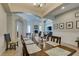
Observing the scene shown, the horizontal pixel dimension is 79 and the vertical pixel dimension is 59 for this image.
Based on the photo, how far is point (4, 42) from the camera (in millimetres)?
2641

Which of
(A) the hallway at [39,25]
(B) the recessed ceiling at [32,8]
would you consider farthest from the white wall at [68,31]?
(B) the recessed ceiling at [32,8]

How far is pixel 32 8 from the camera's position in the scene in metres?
2.42

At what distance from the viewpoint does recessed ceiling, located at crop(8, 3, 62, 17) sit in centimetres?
223

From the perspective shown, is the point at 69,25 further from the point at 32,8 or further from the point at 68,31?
the point at 32,8

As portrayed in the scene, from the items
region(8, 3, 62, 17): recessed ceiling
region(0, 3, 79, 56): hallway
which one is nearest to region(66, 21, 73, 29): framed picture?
region(0, 3, 79, 56): hallway

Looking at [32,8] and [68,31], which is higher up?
[32,8]

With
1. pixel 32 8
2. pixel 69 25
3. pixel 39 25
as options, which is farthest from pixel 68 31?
pixel 32 8

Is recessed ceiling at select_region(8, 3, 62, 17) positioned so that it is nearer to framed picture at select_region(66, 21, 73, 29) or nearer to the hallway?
the hallway

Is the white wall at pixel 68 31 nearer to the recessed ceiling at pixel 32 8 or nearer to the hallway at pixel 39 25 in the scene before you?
the hallway at pixel 39 25

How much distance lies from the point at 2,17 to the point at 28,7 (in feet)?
2.17

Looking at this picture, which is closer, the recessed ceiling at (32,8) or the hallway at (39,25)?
the recessed ceiling at (32,8)

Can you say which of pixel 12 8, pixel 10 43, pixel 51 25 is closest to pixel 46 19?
pixel 51 25

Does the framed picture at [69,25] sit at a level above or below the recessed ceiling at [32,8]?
below

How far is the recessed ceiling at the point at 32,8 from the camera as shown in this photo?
223 cm
